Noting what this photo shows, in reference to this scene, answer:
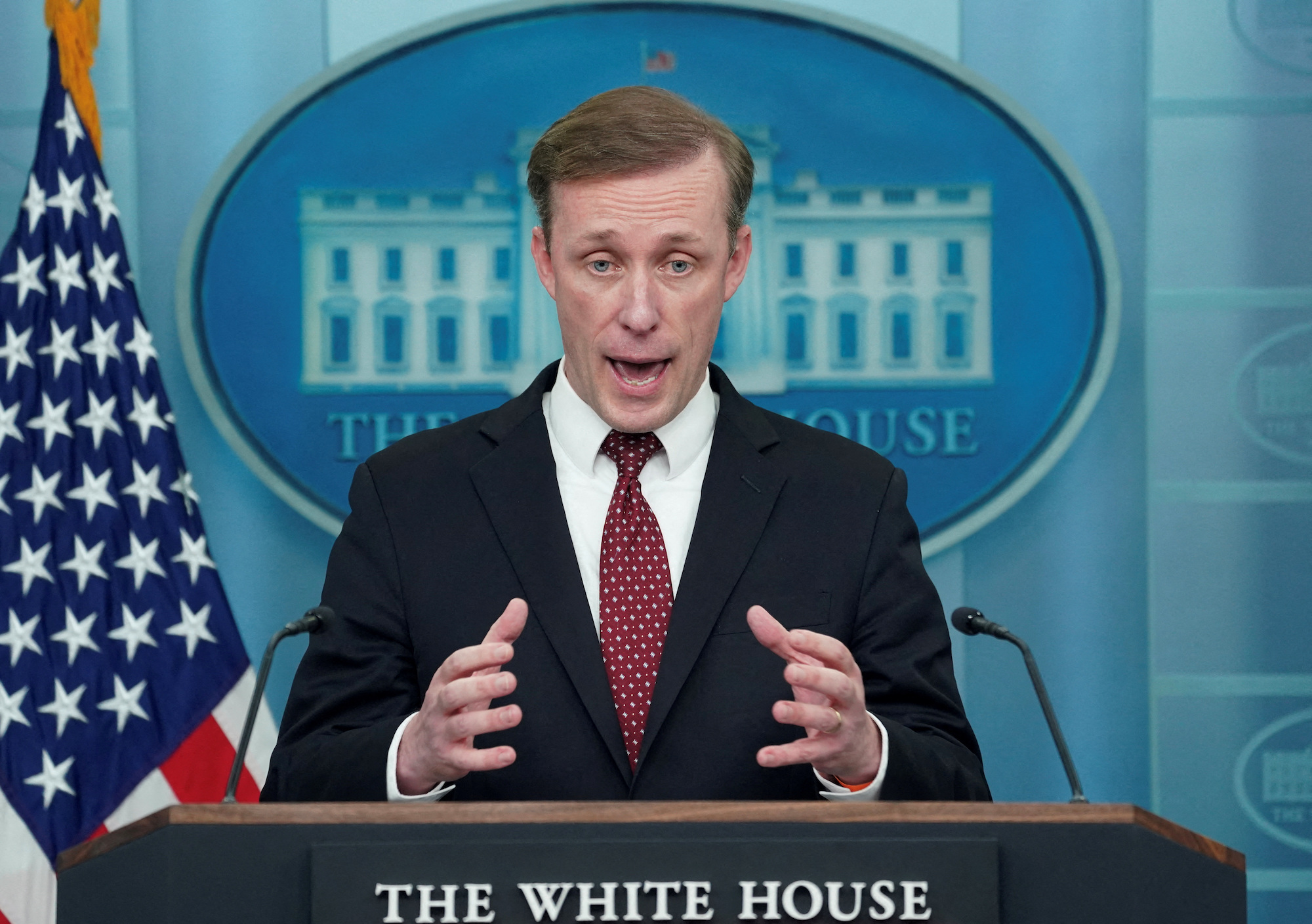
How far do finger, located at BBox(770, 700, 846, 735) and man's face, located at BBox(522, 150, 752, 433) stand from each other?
65 centimetres

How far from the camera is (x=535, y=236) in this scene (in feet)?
6.67

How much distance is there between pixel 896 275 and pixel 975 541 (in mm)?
668

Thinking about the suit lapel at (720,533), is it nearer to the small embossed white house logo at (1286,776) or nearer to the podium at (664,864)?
the podium at (664,864)

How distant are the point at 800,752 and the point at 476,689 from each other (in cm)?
33

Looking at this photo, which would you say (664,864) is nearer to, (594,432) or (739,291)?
(594,432)

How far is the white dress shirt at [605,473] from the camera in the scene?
188 cm

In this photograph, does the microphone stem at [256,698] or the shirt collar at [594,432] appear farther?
the shirt collar at [594,432]

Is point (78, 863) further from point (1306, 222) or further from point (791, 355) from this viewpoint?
point (1306, 222)

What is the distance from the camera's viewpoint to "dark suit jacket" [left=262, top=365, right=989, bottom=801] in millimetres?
1715

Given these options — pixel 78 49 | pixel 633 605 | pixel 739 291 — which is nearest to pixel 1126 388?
pixel 739 291

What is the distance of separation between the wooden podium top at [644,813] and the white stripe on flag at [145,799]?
189 centimetres

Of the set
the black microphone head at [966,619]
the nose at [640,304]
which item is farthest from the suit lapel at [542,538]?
the black microphone head at [966,619]

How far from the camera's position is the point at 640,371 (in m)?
1.91

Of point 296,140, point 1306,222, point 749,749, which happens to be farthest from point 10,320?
point 1306,222
